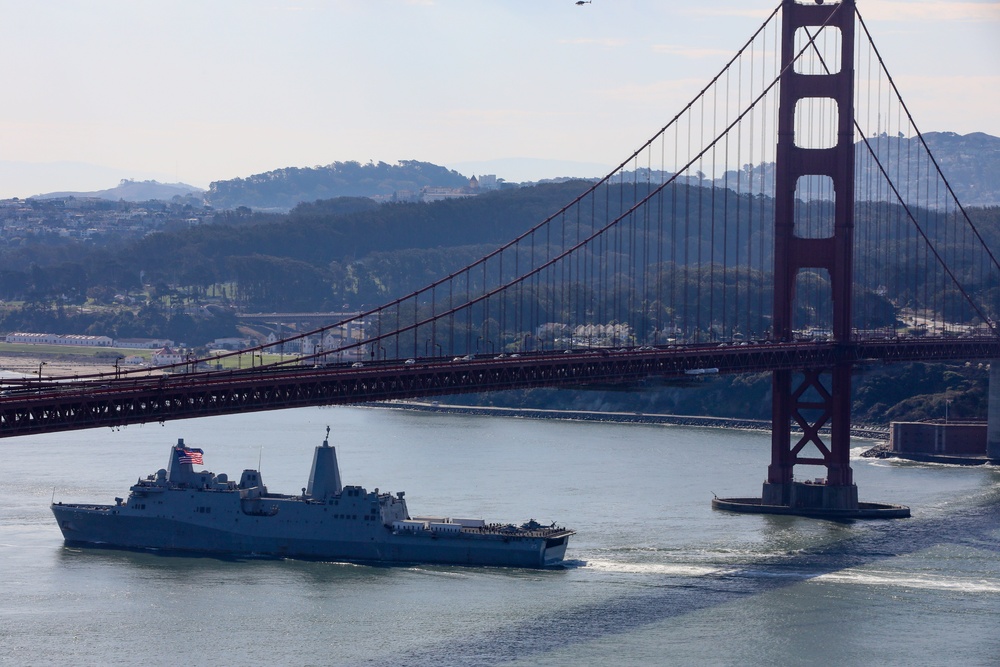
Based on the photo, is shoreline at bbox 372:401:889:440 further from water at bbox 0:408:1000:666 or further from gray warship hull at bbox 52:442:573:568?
gray warship hull at bbox 52:442:573:568

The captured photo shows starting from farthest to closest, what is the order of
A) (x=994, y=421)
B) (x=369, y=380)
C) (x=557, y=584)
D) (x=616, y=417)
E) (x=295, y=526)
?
(x=616, y=417) → (x=994, y=421) → (x=295, y=526) → (x=557, y=584) → (x=369, y=380)

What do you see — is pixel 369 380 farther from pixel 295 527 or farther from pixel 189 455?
pixel 189 455

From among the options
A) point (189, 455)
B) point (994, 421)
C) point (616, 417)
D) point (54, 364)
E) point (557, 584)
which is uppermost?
point (54, 364)

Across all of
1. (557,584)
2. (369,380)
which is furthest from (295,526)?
(557,584)

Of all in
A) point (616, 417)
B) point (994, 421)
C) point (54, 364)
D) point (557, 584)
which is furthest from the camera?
point (54, 364)

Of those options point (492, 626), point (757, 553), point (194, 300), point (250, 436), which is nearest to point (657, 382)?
point (757, 553)

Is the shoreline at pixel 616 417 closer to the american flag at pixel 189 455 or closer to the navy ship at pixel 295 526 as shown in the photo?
the navy ship at pixel 295 526
